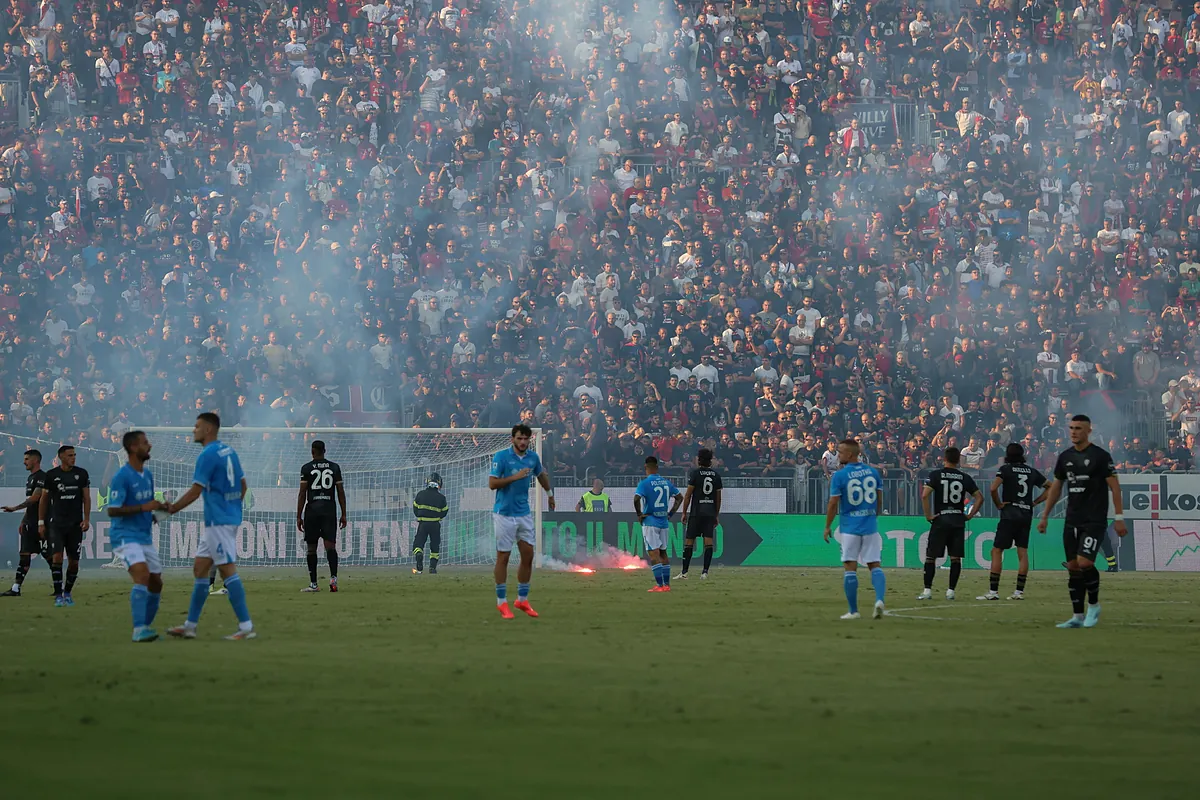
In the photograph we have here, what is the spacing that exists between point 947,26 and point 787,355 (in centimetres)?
1317

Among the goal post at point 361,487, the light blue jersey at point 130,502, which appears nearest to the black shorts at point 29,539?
the goal post at point 361,487

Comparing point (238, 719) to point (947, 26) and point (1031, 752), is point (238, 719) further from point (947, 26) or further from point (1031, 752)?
point (947, 26)

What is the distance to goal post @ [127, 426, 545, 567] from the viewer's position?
101 feet

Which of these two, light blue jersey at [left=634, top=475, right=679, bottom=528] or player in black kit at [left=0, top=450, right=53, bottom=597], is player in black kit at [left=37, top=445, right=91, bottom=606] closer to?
player in black kit at [left=0, top=450, right=53, bottom=597]

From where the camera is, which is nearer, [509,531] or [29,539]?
[509,531]

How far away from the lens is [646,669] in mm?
11984

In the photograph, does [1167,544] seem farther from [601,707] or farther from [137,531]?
[601,707]

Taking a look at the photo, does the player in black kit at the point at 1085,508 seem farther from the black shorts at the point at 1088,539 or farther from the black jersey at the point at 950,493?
the black jersey at the point at 950,493

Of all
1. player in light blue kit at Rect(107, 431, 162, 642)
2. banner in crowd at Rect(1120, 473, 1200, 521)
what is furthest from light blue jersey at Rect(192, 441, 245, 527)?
banner in crowd at Rect(1120, 473, 1200, 521)

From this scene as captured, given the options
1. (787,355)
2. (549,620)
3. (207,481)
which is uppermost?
(787,355)

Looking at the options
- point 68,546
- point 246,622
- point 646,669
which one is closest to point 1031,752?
point 646,669

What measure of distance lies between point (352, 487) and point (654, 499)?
8295mm

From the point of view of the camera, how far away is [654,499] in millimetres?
26281

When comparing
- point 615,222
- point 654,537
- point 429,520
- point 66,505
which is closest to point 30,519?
point 66,505
